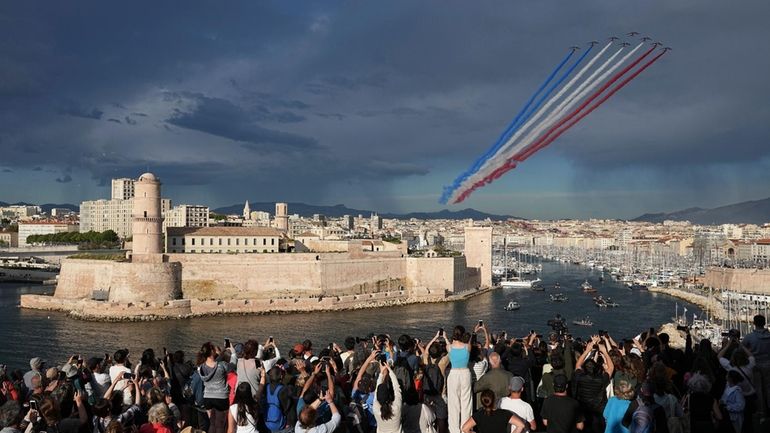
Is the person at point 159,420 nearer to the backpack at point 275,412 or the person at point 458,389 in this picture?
the backpack at point 275,412

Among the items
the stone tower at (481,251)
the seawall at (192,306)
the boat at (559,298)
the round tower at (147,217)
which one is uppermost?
the round tower at (147,217)

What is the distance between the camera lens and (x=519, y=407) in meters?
3.88

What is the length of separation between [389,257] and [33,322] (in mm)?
19802

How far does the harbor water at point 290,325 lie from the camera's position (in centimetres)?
2291

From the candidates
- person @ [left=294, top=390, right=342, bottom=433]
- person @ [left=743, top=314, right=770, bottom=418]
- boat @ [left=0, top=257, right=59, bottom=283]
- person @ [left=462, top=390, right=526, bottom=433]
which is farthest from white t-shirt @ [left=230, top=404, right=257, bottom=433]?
boat @ [left=0, top=257, right=59, bottom=283]

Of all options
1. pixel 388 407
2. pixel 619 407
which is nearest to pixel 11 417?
pixel 388 407

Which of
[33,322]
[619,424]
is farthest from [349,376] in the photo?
[33,322]

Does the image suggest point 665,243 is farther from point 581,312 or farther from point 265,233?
point 265,233

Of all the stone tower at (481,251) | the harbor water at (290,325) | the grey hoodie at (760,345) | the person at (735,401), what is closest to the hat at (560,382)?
the person at (735,401)

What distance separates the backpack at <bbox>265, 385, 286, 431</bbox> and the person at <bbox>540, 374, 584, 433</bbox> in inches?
70.5

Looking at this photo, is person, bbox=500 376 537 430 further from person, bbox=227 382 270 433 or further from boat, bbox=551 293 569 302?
boat, bbox=551 293 569 302

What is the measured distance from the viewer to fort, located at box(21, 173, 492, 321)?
30.0 m

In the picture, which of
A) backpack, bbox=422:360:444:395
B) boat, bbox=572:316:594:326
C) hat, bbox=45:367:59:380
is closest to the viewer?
hat, bbox=45:367:59:380

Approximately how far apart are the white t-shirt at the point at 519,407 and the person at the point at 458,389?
75 centimetres
